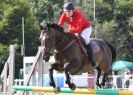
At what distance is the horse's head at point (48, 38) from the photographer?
9.72m

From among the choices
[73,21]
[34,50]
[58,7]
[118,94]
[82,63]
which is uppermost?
[58,7]

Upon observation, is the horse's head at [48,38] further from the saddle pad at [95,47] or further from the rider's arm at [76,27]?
the saddle pad at [95,47]

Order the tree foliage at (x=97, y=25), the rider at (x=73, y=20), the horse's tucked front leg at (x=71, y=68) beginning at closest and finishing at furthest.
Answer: the horse's tucked front leg at (x=71, y=68) < the rider at (x=73, y=20) < the tree foliage at (x=97, y=25)

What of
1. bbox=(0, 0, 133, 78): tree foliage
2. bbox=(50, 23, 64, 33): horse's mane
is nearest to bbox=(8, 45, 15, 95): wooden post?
bbox=(50, 23, 64, 33): horse's mane

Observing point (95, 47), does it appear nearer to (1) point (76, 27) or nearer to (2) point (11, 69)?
(1) point (76, 27)

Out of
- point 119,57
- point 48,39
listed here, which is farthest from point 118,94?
point 119,57

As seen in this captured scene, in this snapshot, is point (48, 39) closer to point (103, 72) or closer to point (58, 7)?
point (103, 72)

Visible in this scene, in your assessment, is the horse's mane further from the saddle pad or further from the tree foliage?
the tree foliage

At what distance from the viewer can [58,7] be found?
7000 cm

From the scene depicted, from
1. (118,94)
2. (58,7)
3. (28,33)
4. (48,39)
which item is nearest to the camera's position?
(118,94)

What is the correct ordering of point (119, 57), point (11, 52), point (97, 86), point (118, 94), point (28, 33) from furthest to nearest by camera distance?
point (28, 33)
point (119, 57)
point (11, 52)
point (97, 86)
point (118, 94)

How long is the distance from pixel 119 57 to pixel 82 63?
41204mm

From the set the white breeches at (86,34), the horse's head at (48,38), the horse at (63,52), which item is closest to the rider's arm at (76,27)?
the horse at (63,52)

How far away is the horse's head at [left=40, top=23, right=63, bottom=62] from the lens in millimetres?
9719
